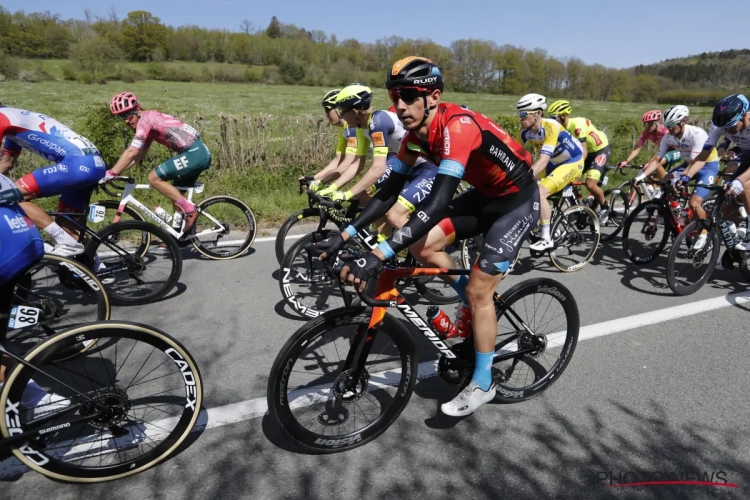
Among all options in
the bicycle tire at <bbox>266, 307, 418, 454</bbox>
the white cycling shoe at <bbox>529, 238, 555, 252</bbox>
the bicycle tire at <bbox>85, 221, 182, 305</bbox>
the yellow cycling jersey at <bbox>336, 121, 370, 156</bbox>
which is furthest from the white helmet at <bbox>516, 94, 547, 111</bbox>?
the bicycle tire at <bbox>85, 221, 182, 305</bbox>

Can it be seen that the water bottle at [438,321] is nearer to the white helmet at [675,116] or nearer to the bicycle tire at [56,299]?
the bicycle tire at [56,299]

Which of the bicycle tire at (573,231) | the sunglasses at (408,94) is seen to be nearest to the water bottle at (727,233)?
the bicycle tire at (573,231)

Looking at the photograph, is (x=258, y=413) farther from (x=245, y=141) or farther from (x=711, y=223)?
(x=245, y=141)

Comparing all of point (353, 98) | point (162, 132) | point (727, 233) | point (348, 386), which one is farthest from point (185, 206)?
point (727, 233)

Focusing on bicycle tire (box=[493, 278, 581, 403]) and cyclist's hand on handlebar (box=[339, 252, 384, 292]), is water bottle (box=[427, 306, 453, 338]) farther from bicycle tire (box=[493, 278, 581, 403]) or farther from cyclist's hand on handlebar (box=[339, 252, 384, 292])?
cyclist's hand on handlebar (box=[339, 252, 384, 292])

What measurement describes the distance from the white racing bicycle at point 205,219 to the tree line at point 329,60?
43297 millimetres

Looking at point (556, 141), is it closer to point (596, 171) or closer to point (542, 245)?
point (542, 245)

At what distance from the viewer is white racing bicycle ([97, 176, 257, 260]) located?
5519 millimetres

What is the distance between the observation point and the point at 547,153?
605 cm

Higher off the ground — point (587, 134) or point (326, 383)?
point (587, 134)

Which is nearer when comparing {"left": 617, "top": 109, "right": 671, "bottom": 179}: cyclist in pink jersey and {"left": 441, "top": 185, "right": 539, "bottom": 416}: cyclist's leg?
{"left": 441, "top": 185, "right": 539, "bottom": 416}: cyclist's leg

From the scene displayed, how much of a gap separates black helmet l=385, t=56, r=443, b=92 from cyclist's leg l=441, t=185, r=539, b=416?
3.06 feet

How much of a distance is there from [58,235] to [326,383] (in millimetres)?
3018

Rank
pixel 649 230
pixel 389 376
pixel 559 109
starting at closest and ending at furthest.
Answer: pixel 389 376
pixel 649 230
pixel 559 109
